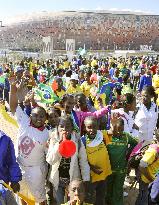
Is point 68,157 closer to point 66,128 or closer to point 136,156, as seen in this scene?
point 66,128

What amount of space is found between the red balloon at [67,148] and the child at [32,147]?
1.58ft

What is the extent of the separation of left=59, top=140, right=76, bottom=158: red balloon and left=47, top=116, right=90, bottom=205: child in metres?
0.10

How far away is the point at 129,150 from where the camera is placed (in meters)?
4.78

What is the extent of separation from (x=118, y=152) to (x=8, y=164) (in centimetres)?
132

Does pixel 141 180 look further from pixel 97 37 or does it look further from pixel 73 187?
pixel 97 37

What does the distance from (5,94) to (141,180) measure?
848 centimetres

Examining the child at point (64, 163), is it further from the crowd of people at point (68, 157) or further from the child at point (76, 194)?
the child at point (76, 194)

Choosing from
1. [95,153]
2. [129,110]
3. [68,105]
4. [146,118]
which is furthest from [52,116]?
[146,118]

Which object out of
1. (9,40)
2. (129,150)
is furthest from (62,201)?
(9,40)

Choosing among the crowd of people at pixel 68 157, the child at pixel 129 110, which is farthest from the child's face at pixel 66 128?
the child at pixel 129 110

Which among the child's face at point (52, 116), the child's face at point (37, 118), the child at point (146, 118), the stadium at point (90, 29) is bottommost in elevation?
the stadium at point (90, 29)

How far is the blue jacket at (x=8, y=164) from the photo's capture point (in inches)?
149

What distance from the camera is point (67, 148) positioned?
399 centimetres

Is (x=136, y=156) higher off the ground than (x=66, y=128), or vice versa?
(x=66, y=128)
